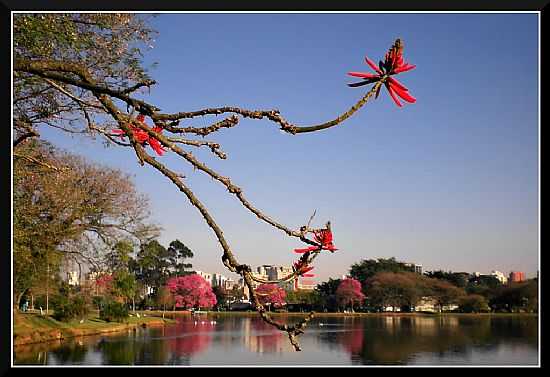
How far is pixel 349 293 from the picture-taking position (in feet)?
80.3

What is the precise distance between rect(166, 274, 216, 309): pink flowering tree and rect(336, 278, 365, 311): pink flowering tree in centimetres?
657

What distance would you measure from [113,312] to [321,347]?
6263 mm

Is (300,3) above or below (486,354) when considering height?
above

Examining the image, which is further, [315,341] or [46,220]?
[315,341]

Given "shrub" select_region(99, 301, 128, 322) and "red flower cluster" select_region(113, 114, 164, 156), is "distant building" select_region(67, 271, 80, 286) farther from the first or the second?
"red flower cluster" select_region(113, 114, 164, 156)

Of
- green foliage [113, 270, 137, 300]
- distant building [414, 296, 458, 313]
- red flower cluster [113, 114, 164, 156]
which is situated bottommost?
distant building [414, 296, 458, 313]

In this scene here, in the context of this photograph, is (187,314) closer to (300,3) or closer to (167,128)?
(300,3)

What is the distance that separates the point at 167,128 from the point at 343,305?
24.1 meters

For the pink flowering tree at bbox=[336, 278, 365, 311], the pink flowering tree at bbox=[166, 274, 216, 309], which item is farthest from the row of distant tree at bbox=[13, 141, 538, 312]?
the pink flowering tree at bbox=[166, 274, 216, 309]

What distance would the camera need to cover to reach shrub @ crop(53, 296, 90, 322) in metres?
16.1

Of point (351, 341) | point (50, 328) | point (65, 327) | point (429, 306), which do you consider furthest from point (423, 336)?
point (50, 328)

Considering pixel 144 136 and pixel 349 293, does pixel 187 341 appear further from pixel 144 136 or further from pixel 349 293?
pixel 144 136

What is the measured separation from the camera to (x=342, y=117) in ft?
4.47

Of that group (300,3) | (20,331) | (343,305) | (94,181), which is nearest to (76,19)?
(300,3)
